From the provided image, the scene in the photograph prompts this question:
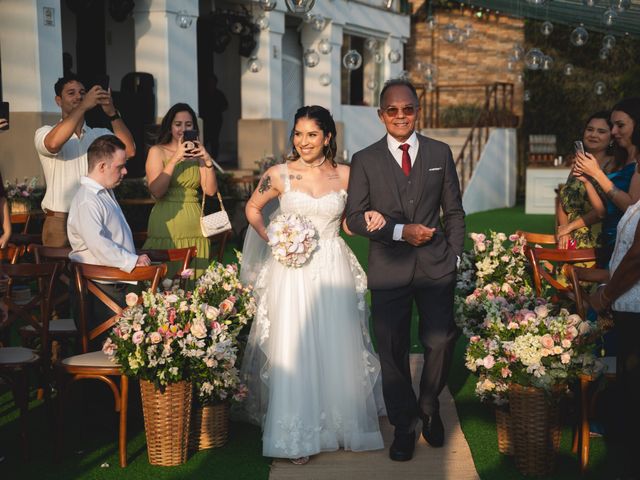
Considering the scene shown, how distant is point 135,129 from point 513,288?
8792mm

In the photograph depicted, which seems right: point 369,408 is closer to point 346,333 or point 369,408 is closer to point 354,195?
point 346,333

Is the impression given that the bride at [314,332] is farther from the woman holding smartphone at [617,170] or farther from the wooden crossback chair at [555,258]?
the woman holding smartphone at [617,170]

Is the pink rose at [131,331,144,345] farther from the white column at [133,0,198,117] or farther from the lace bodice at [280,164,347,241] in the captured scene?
the white column at [133,0,198,117]

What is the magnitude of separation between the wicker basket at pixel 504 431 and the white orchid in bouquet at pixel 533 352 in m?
0.09

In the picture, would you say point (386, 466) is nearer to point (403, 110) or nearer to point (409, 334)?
point (409, 334)

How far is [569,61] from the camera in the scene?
24.9 metres

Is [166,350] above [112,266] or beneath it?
beneath

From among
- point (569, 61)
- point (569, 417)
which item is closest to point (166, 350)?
point (569, 417)

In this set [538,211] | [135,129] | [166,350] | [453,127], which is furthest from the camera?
[453,127]

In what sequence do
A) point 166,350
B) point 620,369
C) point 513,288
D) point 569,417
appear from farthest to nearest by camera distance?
point 513,288 → point 569,417 → point 166,350 → point 620,369

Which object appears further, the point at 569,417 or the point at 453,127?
the point at 453,127

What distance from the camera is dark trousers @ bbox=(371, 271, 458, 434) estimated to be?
4.57 meters

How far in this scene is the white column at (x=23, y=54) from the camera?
11.4 m

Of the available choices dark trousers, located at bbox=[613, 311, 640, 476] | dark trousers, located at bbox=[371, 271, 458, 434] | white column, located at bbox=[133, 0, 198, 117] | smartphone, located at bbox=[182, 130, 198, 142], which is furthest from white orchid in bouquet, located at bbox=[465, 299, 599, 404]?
white column, located at bbox=[133, 0, 198, 117]
